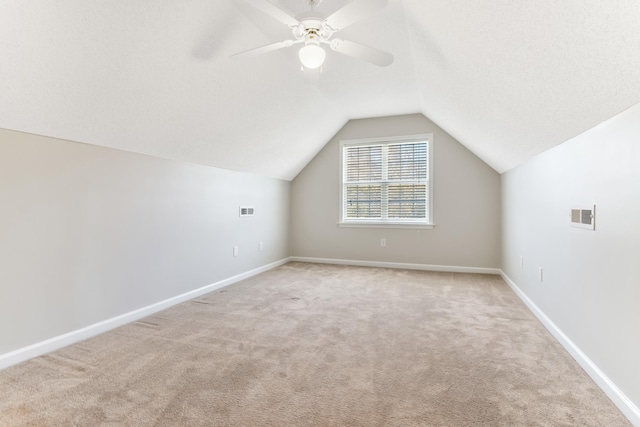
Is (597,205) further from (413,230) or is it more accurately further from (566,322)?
(413,230)

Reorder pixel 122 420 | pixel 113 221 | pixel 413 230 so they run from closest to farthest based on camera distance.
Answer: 1. pixel 122 420
2. pixel 113 221
3. pixel 413 230

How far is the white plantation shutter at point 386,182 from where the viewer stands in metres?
5.04

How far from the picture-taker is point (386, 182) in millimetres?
5223

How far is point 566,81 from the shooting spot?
5.54 feet

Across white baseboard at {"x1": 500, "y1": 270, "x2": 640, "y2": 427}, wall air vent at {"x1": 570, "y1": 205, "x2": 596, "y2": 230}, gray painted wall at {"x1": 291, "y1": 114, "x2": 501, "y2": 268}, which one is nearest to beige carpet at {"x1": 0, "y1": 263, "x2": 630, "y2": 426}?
white baseboard at {"x1": 500, "y1": 270, "x2": 640, "y2": 427}

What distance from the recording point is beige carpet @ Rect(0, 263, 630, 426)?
A: 1.51 metres

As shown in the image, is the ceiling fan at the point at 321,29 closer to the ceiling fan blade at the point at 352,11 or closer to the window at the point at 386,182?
the ceiling fan blade at the point at 352,11

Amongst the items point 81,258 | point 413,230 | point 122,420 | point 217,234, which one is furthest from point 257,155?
point 122,420

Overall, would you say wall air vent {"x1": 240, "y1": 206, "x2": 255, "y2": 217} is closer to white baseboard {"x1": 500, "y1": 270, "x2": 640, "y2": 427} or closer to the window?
the window

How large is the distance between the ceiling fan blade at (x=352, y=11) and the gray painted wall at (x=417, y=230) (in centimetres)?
348

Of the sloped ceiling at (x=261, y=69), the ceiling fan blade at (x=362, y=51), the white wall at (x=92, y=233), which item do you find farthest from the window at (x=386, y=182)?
the ceiling fan blade at (x=362, y=51)

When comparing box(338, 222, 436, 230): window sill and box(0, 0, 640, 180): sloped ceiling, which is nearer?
box(0, 0, 640, 180): sloped ceiling

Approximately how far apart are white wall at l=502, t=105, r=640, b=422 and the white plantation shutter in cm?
214

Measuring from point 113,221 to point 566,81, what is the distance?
3.28 m
